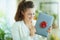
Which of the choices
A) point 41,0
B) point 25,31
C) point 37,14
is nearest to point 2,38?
point 25,31

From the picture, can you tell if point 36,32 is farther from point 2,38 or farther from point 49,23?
point 2,38

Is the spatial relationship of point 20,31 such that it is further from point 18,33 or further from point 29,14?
point 29,14

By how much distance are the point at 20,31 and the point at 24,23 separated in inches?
2.8

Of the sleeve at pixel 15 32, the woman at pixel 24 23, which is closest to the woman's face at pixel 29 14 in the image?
the woman at pixel 24 23

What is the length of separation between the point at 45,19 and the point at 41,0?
0.16 m

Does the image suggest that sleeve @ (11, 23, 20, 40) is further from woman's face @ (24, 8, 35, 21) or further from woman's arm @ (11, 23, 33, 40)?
woman's face @ (24, 8, 35, 21)

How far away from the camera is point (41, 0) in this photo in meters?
1.08

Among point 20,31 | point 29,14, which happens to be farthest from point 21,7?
point 20,31

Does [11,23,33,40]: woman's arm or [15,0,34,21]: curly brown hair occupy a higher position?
[15,0,34,21]: curly brown hair

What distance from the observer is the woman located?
3.32 feet

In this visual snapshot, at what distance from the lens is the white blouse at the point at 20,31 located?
1.01 m

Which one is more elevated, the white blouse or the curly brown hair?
the curly brown hair

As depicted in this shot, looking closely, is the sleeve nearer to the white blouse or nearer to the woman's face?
the white blouse

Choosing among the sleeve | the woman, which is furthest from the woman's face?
the sleeve
